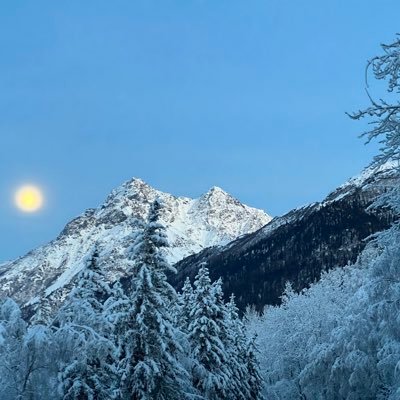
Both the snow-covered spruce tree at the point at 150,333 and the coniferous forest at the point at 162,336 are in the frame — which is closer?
the coniferous forest at the point at 162,336

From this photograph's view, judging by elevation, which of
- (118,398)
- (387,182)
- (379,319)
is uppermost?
(118,398)

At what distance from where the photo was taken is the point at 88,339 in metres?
21.3

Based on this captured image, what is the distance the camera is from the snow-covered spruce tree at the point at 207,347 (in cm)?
3189

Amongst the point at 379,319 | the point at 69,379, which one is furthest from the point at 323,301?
the point at 379,319

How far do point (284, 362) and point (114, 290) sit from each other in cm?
2204

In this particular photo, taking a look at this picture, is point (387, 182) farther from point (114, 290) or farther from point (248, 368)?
point (248, 368)

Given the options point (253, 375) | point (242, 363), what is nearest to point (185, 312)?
point (242, 363)

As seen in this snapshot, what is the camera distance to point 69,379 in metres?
22.6

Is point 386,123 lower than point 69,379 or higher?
lower

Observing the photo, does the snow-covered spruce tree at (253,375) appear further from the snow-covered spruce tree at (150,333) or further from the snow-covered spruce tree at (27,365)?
the snow-covered spruce tree at (27,365)

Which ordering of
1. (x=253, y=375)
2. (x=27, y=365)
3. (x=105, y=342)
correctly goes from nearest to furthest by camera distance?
(x=27, y=365)
(x=105, y=342)
(x=253, y=375)

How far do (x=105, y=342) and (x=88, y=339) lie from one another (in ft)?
2.09

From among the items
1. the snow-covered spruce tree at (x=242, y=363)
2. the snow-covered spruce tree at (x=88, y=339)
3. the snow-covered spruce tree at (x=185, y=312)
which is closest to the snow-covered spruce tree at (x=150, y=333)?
the snow-covered spruce tree at (x=88, y=339)

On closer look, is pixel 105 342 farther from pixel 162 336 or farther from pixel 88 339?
pixel 162 336
